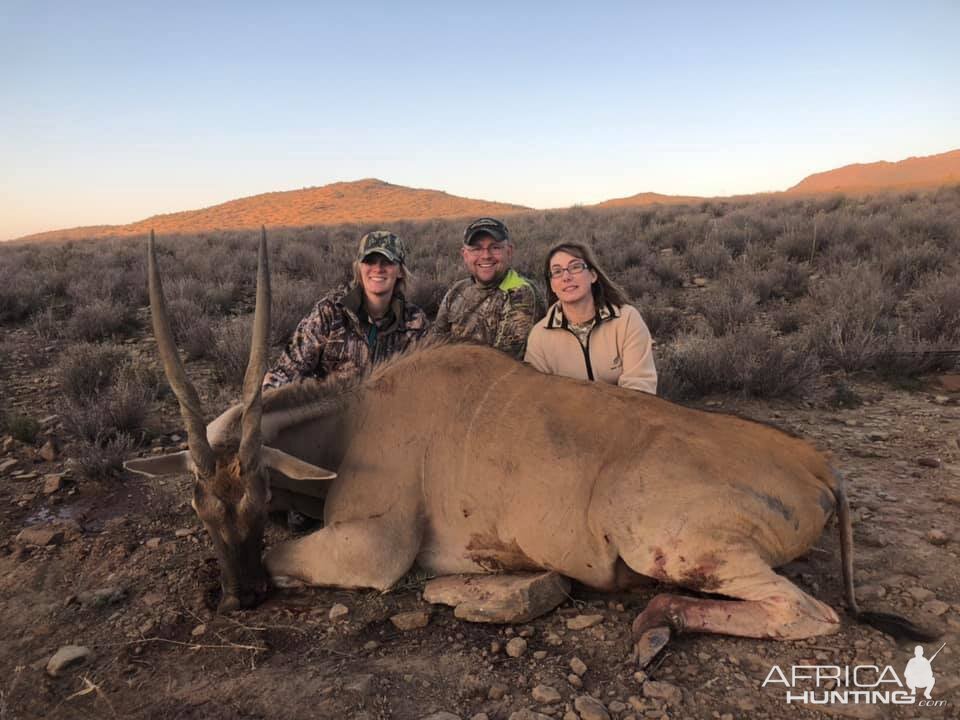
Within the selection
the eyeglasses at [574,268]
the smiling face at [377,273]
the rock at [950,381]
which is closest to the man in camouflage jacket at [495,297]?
the smiling face at [377,273]

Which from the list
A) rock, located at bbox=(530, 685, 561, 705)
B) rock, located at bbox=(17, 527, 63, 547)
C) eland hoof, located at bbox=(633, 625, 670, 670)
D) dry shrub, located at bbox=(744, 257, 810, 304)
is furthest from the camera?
dry shrub, located at bbox=(744, 257, 810, 304)

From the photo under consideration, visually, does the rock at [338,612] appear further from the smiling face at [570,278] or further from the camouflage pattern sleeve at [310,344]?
the smiling face at [570,278]

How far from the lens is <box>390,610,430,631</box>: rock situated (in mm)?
3309

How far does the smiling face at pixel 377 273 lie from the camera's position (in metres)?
5.35

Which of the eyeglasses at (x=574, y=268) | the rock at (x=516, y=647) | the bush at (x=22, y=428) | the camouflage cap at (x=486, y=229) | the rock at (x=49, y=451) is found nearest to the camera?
the rock at (x=516, y=647)

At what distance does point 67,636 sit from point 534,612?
240 centimetres

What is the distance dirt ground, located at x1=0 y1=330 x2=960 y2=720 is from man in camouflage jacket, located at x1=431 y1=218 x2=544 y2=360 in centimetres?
290

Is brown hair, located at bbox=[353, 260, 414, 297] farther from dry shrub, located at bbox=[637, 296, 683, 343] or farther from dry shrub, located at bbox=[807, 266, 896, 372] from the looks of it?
dry shrub, located at bbox=[807, 266, 896, 372]

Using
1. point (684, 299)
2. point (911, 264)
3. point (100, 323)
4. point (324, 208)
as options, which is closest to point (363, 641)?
point (100, 323)

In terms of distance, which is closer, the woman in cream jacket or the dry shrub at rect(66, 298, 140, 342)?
the woman in cream jacket

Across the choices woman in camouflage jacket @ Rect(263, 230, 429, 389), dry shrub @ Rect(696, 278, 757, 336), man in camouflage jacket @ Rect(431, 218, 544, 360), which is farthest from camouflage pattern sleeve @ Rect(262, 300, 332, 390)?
dry shrub @ Rect(696, 278, 757, 336)

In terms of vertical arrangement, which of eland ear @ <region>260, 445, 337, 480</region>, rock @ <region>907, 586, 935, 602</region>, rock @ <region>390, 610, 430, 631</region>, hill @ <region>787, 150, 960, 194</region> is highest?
hill @ <region>787, 150, 960, 194</region>

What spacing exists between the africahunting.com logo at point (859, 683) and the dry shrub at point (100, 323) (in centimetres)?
903

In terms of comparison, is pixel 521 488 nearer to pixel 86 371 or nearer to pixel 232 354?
pixel 232 354
